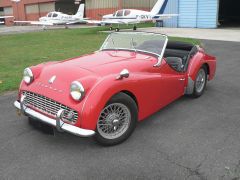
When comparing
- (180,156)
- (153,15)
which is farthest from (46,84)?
(153,15)

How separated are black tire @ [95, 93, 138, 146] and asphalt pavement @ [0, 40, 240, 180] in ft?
0.28

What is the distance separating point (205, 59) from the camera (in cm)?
622

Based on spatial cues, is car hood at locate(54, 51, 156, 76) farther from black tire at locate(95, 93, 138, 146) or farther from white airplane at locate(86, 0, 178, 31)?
white airplane at locate(86, 0, 178, 31)

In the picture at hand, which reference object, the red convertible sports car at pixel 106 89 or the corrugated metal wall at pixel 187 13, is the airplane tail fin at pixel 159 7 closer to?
the corrugated metal wall at pixel 187 13

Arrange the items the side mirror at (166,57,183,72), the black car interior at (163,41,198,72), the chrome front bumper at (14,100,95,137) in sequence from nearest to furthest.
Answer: the chrome front bumper at (14,100,95,137) → the side mirror at (166,57,183,72) → the black car interior at (163,41,198,72)

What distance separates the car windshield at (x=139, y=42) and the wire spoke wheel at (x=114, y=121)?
144 centimetres

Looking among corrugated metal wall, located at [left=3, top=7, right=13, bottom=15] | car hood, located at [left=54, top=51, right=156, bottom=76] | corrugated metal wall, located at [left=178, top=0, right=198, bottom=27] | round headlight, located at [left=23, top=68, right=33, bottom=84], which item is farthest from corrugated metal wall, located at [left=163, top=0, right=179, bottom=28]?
corrugated metal wall, located at [left=3, top=7, right=13, bottom=15]

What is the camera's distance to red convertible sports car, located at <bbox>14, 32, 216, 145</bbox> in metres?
3.67

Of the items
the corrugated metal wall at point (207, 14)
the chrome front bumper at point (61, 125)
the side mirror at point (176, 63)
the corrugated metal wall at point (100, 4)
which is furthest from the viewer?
the corrugated metal wall at point (100, 4)

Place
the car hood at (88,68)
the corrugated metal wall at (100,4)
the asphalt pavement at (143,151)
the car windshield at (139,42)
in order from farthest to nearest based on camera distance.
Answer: the corrugated metal wall at (100,4) < the car windshield at (139,42) < the car hood at (88,68) < the asphalt pavement at (143,151)

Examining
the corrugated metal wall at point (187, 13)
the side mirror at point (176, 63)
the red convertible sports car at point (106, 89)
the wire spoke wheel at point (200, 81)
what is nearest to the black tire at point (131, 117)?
the red convertible sports car at point (106, 89)

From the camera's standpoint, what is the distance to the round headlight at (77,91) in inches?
144

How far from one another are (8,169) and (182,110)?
3299mm

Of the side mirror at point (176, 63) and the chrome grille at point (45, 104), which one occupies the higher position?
the side mirror at point (176, 63)
